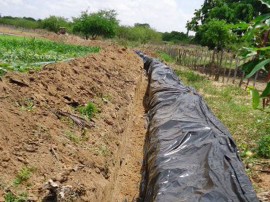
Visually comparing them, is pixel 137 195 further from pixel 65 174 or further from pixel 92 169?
pixel 65 174

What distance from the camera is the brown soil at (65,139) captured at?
290 centimetres

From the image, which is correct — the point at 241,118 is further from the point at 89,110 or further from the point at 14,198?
the point at 14,198

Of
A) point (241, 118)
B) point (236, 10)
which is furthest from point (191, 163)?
point (236, 10)

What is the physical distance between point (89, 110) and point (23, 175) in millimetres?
2394

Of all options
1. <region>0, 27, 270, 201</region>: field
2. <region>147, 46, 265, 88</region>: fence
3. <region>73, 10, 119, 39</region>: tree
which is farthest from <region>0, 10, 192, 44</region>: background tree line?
<region>0, 27, 270, 201</region>: field

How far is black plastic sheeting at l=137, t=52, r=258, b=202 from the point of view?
3.03m

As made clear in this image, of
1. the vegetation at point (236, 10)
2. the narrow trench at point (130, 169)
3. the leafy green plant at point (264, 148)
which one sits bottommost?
the narrow trench at point (130, 169)

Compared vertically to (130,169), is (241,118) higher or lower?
higher

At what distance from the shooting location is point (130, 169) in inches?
205

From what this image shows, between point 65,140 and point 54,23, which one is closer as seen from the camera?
point 65,140

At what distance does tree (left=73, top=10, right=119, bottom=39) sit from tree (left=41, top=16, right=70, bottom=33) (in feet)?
49.2

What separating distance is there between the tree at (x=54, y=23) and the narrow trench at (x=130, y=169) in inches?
1853

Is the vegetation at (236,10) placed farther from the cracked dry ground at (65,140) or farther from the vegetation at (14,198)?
the vegetation at (14,198)

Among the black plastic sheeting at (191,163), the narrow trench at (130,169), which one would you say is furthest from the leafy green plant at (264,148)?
the narrow trench at (130,169)
